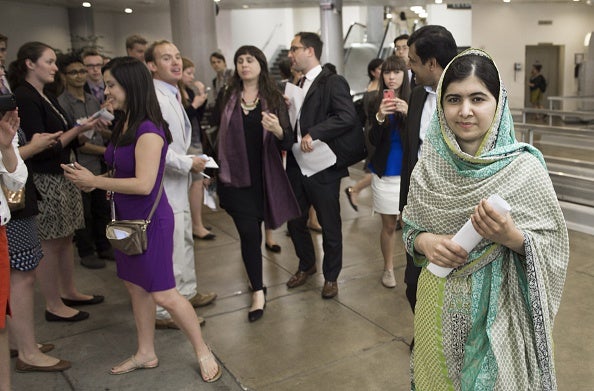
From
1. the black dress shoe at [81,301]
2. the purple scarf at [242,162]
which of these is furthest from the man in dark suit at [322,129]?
the black dress shoe at [81,301]

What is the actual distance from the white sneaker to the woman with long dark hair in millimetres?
923

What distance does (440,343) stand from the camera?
1.69 m

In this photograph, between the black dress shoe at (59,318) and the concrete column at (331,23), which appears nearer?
the black dress shoe at (59,318)

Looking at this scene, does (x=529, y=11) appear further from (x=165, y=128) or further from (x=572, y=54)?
(x=165, y=128)

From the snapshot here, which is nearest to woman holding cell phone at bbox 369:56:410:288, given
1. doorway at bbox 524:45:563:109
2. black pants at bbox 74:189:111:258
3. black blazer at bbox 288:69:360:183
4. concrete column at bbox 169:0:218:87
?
black blazer at bbox 288:69:360:183

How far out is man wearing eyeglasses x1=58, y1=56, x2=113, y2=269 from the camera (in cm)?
451

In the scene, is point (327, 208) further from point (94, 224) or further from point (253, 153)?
point (94, 224)

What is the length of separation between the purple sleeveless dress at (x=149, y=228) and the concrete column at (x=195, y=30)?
Answer: 20.3ft

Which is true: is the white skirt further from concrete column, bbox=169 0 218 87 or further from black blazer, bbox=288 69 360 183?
concrete column, bbox=169 0 218 87

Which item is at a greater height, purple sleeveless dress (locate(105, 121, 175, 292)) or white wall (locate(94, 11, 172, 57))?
white wall (locate(94, 11, 172, 57))

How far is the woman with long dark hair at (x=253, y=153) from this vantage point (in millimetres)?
3590

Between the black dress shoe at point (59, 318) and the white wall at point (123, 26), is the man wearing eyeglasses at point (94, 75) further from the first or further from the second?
the white wall at point (123, 26)

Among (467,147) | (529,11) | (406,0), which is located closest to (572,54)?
(529,11)

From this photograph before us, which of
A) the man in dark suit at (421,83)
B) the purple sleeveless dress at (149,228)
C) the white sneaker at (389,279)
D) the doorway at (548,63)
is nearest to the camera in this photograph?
the man in dark suit at (421,83)
